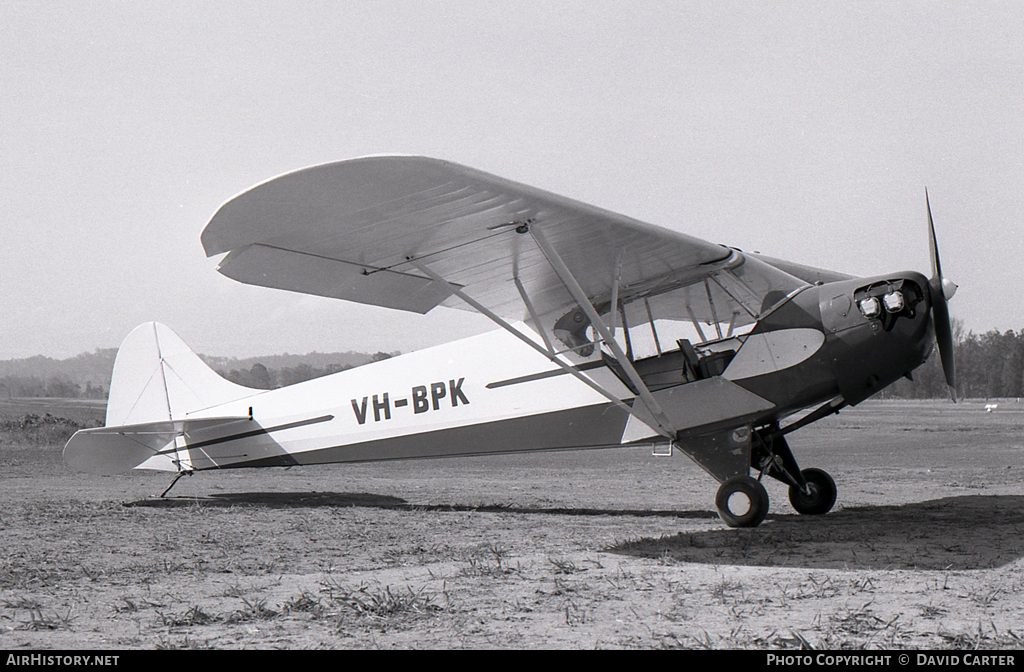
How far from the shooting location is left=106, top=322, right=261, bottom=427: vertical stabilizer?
36.9ft

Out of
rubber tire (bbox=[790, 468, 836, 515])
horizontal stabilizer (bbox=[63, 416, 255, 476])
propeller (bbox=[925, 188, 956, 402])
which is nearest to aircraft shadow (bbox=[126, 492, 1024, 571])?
rubber tire (bbox=[790, 468, 836, 515])

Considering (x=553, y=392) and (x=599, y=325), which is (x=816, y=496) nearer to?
(x=553, y=392)

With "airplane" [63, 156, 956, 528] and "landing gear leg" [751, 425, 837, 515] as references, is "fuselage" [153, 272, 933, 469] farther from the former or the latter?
"landing gear leg" [751, 425, 837, 515]

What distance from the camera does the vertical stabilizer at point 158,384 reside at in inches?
443

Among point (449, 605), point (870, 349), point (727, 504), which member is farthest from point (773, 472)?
point (449, 605)

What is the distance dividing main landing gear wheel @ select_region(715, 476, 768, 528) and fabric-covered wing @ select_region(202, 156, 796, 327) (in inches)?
87.5

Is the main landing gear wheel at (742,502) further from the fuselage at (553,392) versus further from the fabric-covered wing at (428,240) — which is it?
the fabric-covered wing at (428,240)

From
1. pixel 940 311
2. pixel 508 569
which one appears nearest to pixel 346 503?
pixel 508 569

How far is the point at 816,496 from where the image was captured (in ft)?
26.1

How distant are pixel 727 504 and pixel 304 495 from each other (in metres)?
6.45

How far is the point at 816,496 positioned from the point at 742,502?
1.56 metres

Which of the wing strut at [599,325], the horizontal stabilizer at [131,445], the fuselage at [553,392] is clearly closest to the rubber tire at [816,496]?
the fuselage at [553,392]
